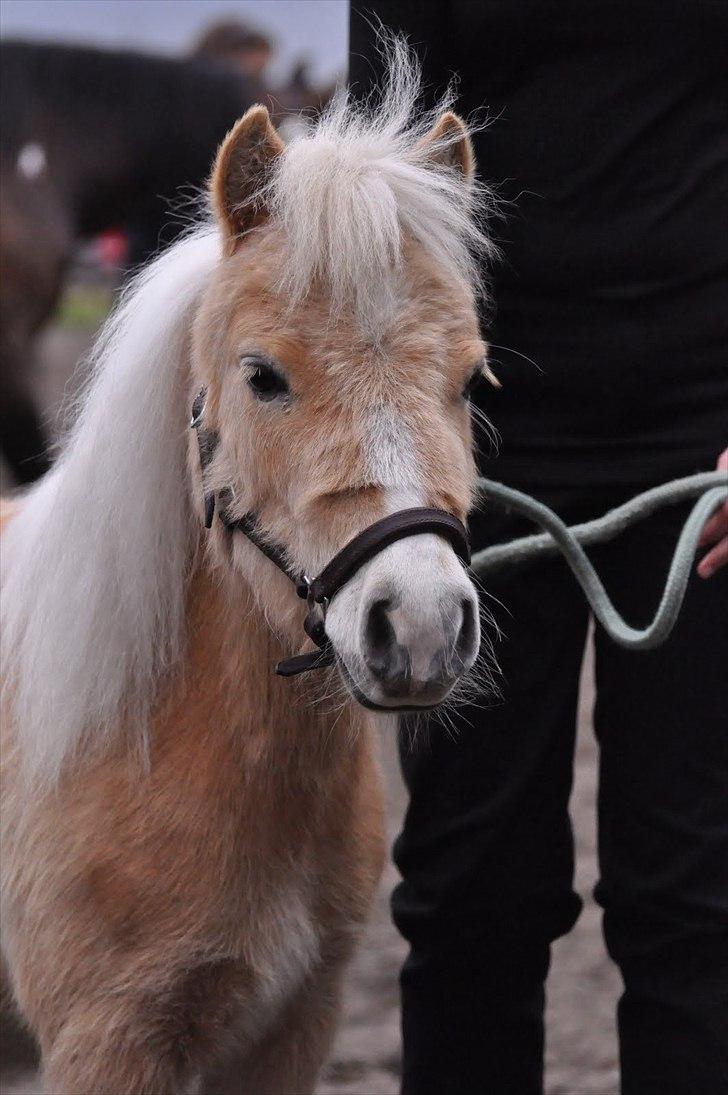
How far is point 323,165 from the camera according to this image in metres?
1.71

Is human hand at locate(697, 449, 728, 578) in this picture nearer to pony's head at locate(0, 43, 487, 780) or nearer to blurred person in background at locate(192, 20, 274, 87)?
pony's head at locate(0, 43, 487, 780)

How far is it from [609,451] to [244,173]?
0.68 metres

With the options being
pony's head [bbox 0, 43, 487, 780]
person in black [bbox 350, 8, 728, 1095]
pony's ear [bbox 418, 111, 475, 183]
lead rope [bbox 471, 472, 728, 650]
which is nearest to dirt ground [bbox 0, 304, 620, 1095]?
person in black [bbox 350, 8, 728, 1095]

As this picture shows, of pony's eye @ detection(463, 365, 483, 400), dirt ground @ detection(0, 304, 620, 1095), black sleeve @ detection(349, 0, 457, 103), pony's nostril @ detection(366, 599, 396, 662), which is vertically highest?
black sleeve @ detection(349, 0, 457, 103)

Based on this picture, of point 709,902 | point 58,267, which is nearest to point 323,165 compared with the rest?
point 709,902

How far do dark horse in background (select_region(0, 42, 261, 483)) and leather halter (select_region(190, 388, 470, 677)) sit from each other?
280 centimetres

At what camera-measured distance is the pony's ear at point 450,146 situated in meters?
1.83

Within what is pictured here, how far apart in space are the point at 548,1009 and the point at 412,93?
2.02 m

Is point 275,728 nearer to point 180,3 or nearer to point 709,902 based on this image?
point 709,902

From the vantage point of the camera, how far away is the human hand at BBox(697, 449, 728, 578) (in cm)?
193

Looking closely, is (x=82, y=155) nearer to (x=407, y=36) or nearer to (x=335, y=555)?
(x=407, y=36)

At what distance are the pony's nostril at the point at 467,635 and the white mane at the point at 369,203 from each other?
1.19 feet

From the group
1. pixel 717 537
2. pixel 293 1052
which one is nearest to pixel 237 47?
pixel 717 537

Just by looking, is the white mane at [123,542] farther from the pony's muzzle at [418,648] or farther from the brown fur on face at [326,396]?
the pony's muzzle at [418,648]
